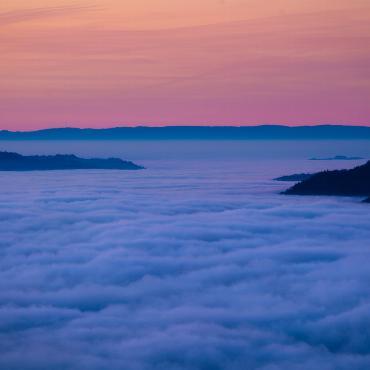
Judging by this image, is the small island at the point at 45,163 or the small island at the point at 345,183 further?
the small island at the point at 45,163

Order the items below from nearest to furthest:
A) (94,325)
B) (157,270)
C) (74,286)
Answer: (94,325) < (74,286) < (157,270)

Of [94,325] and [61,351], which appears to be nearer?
[61,351]

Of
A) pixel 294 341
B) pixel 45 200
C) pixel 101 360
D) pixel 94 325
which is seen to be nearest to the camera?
pixel 101 360

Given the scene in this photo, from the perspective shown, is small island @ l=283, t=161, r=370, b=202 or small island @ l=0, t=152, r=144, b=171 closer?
small island @ l=283, t=161, r=370, b=202

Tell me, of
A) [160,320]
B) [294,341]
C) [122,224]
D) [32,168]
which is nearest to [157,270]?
[160,320]

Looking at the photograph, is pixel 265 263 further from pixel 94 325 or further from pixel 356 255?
pixel 94 325

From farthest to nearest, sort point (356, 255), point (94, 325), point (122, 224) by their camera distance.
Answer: point (122, 224) < point (356, 255) < point (94, 325)

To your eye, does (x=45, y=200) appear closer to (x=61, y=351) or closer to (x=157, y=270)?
(x=157, y=270)

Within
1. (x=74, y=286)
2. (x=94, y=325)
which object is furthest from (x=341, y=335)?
(x=74, y=286)

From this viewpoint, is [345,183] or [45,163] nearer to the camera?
[345,183]
